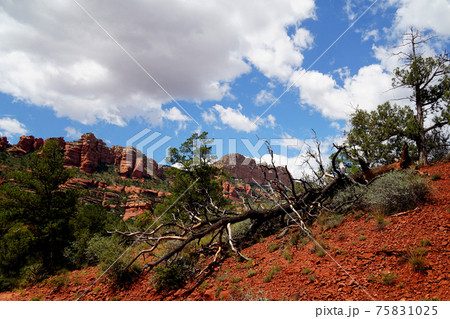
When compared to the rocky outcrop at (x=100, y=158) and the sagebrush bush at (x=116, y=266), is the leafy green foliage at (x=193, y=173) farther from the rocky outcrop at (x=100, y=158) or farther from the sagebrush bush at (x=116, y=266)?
the rocky outcrop at (x=100, y=158)

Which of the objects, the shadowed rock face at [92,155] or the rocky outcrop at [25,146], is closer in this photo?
the rocky outcrop at [25,146]

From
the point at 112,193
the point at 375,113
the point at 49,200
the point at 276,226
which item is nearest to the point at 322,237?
the point at 276,226

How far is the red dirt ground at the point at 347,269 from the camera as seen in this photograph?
12.2 feet

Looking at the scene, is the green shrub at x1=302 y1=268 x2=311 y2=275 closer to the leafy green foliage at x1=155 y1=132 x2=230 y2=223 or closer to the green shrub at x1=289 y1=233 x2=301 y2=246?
the green shrub at x1=289 y1=233 x2=301 y2=246

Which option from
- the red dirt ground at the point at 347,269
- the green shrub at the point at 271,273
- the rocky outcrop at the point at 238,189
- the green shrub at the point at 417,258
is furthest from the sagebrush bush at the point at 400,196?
the rocky outcrop at the point at 238,189

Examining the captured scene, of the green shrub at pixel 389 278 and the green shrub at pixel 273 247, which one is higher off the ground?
the green shrub at pixel 389 278

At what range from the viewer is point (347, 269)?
4457 mm

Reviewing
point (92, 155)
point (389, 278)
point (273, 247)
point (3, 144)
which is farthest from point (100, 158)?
point (389, 278)

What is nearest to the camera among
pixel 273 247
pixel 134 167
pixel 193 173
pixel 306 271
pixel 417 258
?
pixel 417 258

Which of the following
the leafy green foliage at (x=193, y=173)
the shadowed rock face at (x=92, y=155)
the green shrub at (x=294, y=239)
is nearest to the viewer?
the green shrub at (x=294, y=239)

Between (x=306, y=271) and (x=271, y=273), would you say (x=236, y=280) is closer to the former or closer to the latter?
(x=271, y=273)

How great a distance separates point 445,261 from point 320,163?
548 centimetres

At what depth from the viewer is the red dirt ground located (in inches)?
147
